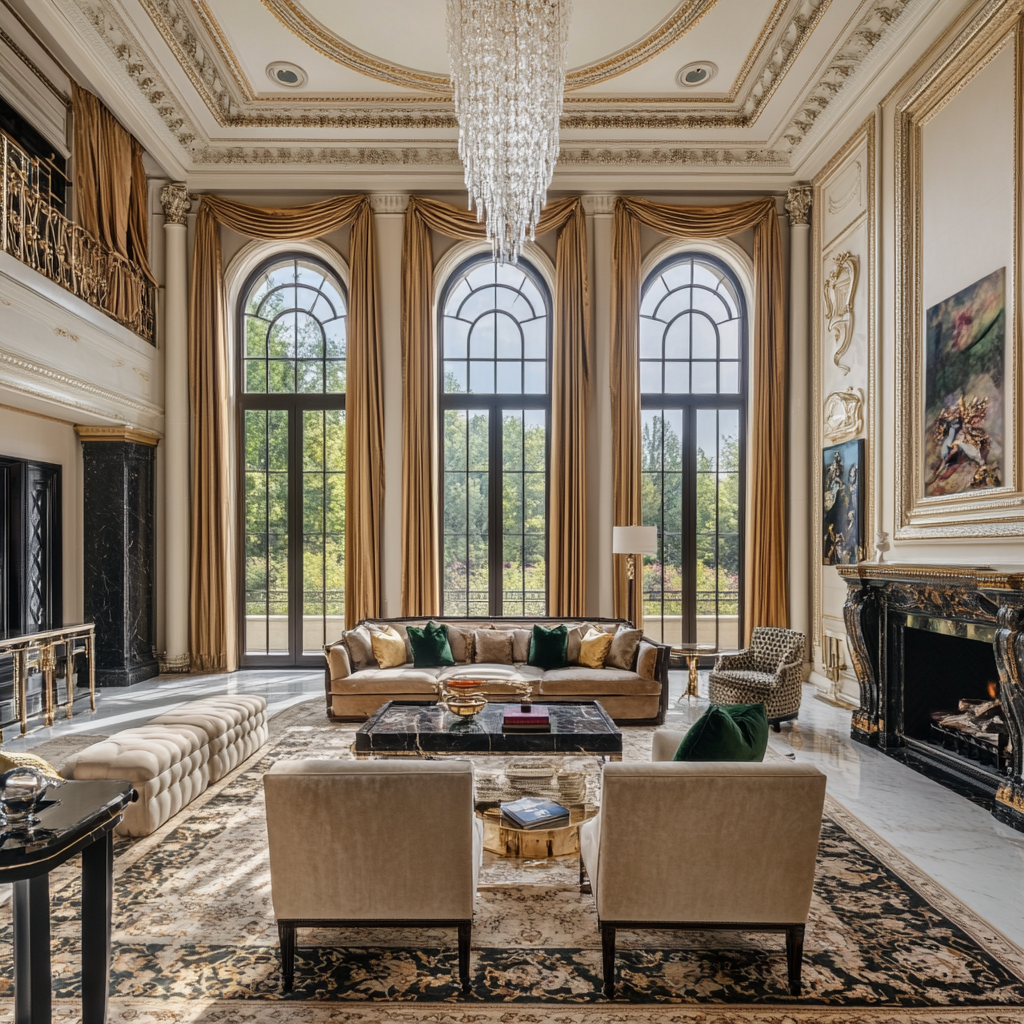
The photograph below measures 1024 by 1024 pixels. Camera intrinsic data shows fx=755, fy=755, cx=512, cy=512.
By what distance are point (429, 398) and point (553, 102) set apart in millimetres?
3719

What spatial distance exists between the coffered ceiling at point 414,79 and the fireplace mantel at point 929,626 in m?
4.39

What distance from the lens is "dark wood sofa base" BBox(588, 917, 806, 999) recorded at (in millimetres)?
2584

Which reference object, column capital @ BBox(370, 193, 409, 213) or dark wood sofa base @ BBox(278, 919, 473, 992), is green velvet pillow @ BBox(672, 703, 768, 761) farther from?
column capital @ BBox(370, 193, 409, 213)

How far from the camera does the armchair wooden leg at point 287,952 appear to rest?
2597 mm

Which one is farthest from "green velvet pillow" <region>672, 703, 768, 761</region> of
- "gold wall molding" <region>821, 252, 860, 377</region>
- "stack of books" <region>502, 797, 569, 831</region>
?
"gold wall molding" <region>821, 252, 860, 377</region>

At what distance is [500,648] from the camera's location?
274 inches

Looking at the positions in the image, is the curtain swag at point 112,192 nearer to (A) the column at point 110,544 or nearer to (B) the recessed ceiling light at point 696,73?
(A) the column at point 110,544

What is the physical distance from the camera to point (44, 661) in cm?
616

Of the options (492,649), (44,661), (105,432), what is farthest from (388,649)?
(105,432)

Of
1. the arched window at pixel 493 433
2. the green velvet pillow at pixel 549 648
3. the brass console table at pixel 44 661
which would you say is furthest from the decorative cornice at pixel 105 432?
the green velvet pillow at pixel 549 648

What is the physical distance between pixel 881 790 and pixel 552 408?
5.18m

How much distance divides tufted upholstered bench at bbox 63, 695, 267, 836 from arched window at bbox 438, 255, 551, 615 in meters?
3.82

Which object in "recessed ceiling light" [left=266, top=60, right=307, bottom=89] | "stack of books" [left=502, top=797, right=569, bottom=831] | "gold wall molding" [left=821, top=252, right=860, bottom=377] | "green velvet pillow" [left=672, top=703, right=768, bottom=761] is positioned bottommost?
"stack of books" [left=502, top=797, right=569, bottom=831]

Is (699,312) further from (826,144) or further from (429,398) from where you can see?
(429,398)
